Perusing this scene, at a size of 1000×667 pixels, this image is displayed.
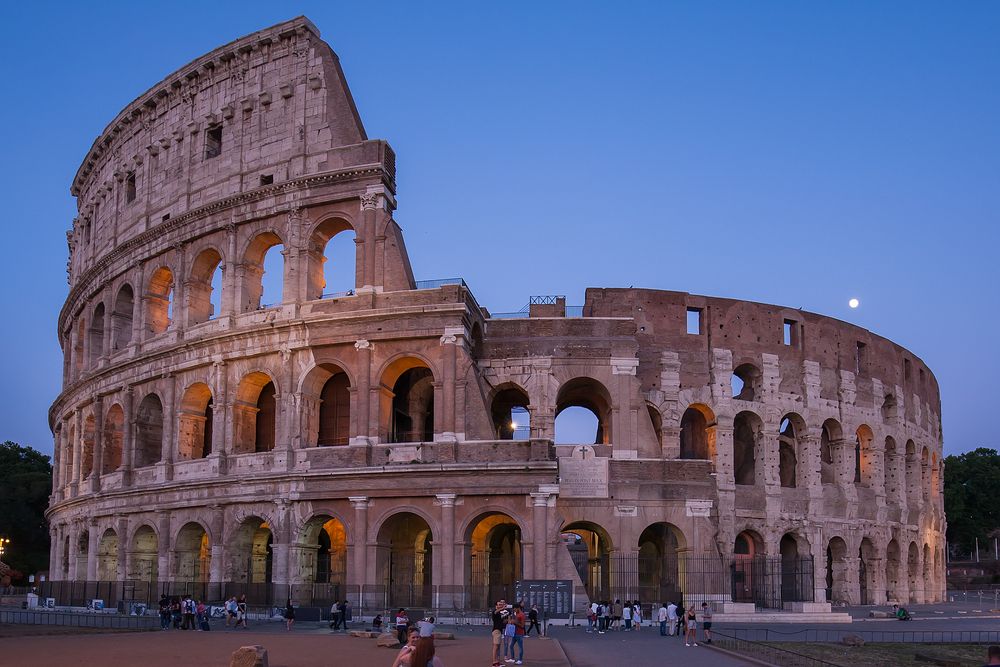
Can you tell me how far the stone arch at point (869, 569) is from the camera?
4138 cm

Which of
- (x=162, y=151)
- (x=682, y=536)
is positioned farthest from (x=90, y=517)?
(x=682, y=536)

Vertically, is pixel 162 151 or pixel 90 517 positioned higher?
pixel 162 151

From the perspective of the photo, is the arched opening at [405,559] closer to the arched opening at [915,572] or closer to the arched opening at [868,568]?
the arched opening at [868,568]

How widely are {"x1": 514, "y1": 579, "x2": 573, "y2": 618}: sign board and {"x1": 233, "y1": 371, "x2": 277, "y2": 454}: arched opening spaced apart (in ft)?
35.5

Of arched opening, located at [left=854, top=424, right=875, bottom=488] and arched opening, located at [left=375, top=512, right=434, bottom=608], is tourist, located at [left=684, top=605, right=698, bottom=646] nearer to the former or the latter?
arched opening, located at [left=375, top=512, right=434, bottom=608]

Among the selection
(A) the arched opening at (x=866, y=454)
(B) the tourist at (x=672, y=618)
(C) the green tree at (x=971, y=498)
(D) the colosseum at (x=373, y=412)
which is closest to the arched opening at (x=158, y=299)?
(D) the colosseum at (x=373, y=412)

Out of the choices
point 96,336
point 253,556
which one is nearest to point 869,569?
point 253,556

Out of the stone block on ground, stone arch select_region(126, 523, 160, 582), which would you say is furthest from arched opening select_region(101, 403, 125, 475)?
the stone block on ground

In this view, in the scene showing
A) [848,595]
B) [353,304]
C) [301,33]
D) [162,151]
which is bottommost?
[848,595]

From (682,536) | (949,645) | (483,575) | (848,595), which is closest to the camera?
(949,645)

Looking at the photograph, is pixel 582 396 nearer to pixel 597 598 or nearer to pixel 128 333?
pixel 597 598

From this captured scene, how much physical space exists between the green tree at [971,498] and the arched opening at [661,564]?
3878 cm

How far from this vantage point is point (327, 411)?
34.3m

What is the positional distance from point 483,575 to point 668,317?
12.0m
